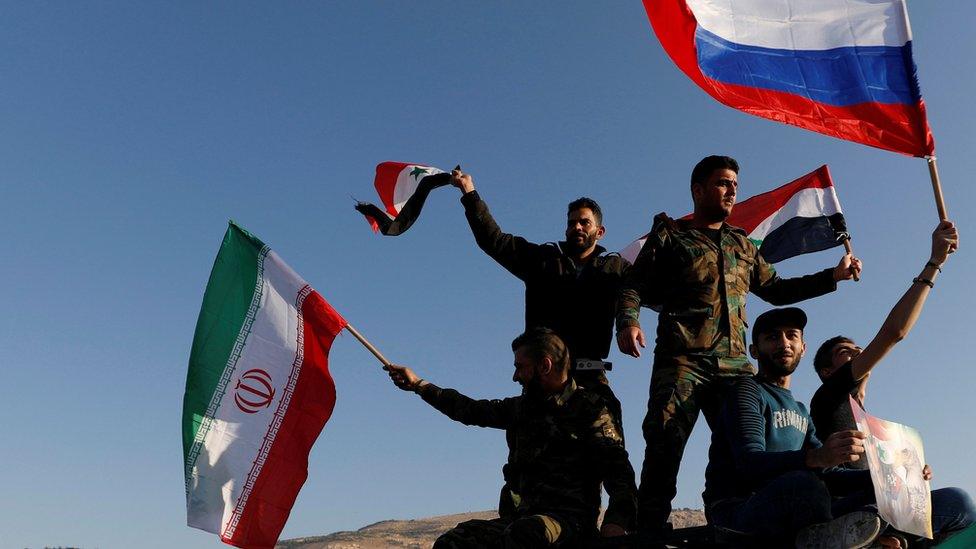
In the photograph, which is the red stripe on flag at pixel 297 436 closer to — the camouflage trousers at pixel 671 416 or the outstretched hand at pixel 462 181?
the outstretched hand at pixel 462 181

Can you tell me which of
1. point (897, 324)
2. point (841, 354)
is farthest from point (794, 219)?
point (897, 324)

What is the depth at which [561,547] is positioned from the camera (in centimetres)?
527

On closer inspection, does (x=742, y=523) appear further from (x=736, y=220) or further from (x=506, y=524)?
(x=736, y=220)

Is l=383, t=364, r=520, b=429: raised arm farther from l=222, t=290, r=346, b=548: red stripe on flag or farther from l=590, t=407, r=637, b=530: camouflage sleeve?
l=222, t=290, r=346, b=548: red stripe on flag

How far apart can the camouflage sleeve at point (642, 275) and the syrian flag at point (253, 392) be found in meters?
3.12

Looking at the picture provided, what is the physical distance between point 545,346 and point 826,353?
6.69ft

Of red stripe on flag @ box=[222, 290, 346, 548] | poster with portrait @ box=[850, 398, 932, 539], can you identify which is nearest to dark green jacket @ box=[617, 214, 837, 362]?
poster with portrait @ box=[850, 398, 932, 539]

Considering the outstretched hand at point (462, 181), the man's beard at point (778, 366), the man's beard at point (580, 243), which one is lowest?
the man's beard at point (778, 366)

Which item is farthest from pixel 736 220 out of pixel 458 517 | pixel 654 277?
pixel 458 517

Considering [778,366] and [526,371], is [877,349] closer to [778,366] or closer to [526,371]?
[778,366]

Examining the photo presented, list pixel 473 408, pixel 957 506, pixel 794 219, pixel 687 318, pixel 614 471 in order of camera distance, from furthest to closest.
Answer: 1. pixel 794 219
2. pixel 473 408
3. pixel 687 318
4. pixel 614 471
5. pixel 957 506

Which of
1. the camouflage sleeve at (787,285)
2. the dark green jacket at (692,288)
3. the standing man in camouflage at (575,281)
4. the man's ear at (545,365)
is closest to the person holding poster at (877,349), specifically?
the dark green jacket at (692,288)

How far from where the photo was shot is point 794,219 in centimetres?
957

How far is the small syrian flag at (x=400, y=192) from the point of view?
321 inches
